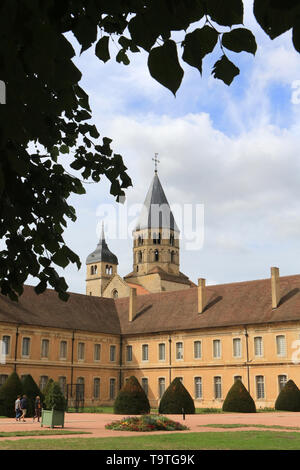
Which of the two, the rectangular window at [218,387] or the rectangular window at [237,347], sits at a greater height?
the rectangular window at [237,347]

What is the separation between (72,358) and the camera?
4666 centimetres

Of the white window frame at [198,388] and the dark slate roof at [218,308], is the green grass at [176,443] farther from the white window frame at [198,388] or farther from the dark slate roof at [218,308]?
the white window frame at [198,388]

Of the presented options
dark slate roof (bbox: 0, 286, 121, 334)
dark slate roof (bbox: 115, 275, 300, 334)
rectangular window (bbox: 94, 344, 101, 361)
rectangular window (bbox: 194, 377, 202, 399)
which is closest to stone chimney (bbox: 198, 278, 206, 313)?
dark slate roof (bbox: 115, 275, 300, 334)

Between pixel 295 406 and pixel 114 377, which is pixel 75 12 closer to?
pixel 295 406

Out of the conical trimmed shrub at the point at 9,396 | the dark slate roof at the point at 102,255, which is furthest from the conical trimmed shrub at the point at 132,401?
the dark slate roof at the point at 102,255

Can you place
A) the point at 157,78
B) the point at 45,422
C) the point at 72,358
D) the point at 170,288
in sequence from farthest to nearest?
the point at 170,288 → the point at 72,358 → the point at 45,422 → the point at 157,78

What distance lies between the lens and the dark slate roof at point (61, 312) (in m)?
44.3

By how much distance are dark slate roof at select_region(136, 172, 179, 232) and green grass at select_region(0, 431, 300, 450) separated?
71492 mm

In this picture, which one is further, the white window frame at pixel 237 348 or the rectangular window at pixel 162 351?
the rectangular window at pixel 162 351

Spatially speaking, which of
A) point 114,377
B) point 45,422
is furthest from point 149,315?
point 45,422

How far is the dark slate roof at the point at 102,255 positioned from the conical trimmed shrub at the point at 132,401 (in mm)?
67919

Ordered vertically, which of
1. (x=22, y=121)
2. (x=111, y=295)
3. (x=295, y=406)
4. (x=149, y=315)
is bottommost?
(x=295, y=406)

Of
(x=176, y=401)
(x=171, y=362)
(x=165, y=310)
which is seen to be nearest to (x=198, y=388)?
(x=171, y=362)

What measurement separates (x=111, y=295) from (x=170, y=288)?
1230 centimetres
